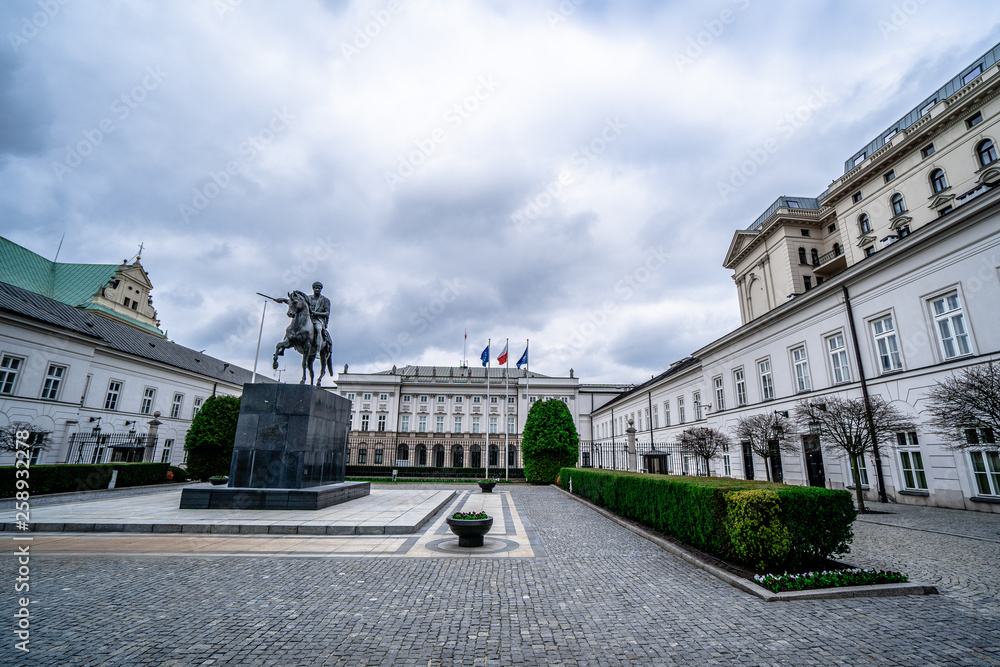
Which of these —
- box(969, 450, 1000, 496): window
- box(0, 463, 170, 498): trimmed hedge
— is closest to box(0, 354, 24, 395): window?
box(0, 463, 170, 498): trimmed hedge

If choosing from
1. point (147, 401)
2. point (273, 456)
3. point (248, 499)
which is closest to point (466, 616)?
point (273, 456)

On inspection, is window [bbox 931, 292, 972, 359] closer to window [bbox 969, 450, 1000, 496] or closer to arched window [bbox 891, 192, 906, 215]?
window [bbox 969, 450, 1000, 496]

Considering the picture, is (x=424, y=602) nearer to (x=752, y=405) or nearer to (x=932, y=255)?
(x=932, y=255)

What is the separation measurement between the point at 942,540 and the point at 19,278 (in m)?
61.0

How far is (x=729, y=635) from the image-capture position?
462 centimetres

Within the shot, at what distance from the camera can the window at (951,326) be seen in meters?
14.0

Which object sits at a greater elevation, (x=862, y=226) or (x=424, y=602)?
(x=862, y=226)

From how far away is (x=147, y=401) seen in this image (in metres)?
36.7

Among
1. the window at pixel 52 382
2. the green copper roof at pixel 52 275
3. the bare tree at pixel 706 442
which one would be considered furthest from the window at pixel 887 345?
the green copper roof at pixel 52 275

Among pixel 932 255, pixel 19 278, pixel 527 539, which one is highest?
pixel 19 278

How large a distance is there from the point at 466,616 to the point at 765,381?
2460cm

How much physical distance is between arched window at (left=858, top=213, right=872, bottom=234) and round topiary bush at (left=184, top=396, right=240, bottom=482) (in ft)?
139

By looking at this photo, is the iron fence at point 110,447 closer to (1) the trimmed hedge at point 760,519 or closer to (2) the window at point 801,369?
(1) the trimmed hedge at point 760,519

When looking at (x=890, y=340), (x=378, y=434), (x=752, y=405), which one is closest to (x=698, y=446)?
(x=752, y=405)
